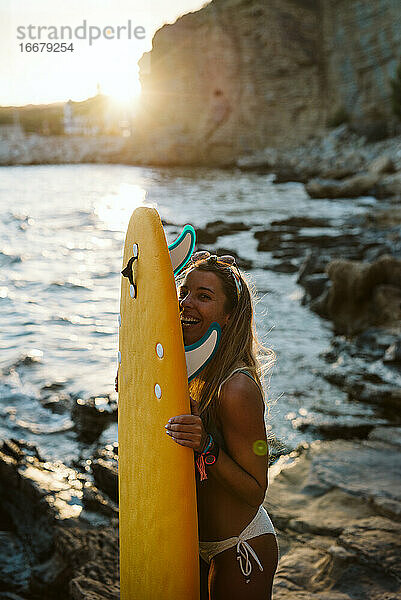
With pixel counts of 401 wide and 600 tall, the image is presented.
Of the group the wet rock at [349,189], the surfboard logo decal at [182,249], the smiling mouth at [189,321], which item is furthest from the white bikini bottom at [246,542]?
the wet rock at [349,189]

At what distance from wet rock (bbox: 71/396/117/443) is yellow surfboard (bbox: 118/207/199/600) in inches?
107

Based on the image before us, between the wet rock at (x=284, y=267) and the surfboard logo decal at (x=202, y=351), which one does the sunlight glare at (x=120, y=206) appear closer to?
the wet rock at (x=284, y=267)

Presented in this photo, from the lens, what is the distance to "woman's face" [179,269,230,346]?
1.62 m

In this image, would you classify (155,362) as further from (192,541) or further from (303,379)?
(303,379)

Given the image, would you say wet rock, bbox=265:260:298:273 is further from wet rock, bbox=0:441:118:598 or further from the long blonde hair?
the long blonde hair

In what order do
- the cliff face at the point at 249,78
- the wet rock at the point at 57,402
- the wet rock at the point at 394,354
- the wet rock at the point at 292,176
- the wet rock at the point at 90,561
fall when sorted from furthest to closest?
the cliff face at the point at 249,78 < the wet rock at the point at 292,176 < the wet rock at the point at 394,354 < the wet rock at the point at 57,402 < the wet rock at the point at 90,561

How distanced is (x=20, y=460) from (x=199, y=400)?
2.42m

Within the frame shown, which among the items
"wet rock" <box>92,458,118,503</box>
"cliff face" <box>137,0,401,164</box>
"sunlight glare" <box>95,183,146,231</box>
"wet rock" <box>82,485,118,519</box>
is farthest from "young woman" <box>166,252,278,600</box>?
"cliff face" <box>137,0,401,164</box>

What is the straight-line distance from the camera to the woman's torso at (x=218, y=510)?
1609 millimetres

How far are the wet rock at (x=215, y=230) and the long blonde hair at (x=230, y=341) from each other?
12.9m

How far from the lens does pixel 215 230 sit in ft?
55.2

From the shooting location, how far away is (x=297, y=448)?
13.5 feet

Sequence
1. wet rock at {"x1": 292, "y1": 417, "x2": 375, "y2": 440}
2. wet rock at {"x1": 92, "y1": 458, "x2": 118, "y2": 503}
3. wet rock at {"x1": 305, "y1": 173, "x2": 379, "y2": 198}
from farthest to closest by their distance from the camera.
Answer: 1. wet rock at {"x1": 305, "y1": 173, "x2": 379, "y2": 198}
2. wet rock at {"x1": 292, "y1": 417, "x2": 375, "y2": 440}
3. wet rock at {"x1": 92, "y1": 458, "x2": 118, "y2": 503}

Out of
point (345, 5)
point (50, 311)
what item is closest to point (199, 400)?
point (50, 311)
